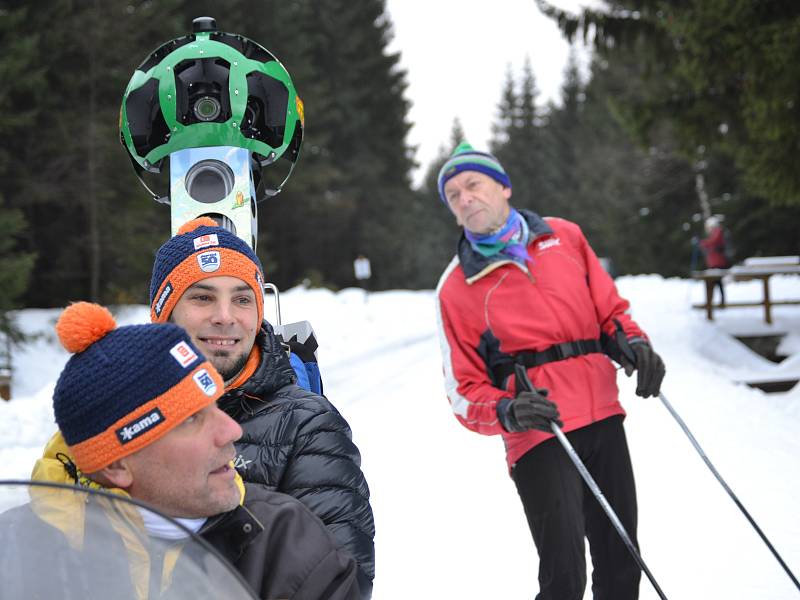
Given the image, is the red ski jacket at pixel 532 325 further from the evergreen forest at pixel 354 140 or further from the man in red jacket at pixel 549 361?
the evergreen forest at pixel 354 140

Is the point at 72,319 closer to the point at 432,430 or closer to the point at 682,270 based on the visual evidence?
the point at 432,430

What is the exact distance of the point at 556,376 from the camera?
2.69 m

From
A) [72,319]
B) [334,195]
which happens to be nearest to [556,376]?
[72,319]

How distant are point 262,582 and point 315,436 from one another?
0.64m

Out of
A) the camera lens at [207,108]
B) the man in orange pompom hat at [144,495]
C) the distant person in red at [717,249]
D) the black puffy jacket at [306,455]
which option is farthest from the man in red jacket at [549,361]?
Result: the distant person in red at [717,249]

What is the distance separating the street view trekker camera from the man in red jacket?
2.92 ft

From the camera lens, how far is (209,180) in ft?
9.77

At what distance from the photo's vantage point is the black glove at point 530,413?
243 cm

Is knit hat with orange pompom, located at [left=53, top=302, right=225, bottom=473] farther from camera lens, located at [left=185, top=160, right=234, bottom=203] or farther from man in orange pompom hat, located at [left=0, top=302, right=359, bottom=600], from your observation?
camera lens, located at [left=185, top=160, right=234, bottom=203]

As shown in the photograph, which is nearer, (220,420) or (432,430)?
(220,420)

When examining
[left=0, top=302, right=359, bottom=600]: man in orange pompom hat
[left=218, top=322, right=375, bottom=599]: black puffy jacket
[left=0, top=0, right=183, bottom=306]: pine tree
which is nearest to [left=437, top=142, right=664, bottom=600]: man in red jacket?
[left=218, top=322, right=375, bottom=599]: black puffy jacket

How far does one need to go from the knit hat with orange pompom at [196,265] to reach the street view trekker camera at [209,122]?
2.24 ft

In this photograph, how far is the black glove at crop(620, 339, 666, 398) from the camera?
277 cm

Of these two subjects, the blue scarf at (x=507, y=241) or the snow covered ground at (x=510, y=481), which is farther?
the snow covered ground at (x=510, y=481)
